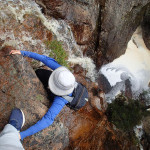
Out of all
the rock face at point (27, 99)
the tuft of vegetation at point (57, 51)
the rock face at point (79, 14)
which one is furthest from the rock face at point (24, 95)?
the rock face at point (79, 14)

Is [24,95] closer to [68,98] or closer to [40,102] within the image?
[40,102]

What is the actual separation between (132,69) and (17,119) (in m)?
7.88

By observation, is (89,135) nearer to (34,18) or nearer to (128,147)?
(128,147)

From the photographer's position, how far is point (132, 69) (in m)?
9.28

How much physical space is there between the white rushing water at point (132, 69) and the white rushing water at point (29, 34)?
7.00ft

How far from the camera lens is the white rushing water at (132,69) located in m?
8.58

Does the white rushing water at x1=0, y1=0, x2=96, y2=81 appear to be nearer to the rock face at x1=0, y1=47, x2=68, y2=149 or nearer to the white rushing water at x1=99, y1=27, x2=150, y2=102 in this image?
the rock face at x1=0, y1=47, x2=68, y2=149

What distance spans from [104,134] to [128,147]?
1101 mm

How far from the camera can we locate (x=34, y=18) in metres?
5.64

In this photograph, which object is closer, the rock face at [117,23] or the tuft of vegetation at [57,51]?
the tuft of vegetation at [57,51]

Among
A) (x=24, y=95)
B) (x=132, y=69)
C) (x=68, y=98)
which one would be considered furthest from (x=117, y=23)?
(x=24, y=95)

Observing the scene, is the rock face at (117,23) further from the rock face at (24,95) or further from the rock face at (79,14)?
the rock face at (24,95)

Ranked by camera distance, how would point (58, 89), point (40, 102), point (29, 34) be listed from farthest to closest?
point (29, 34), point (40, 102), point (58, 89)

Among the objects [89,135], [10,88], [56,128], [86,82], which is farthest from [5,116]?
[86,82]
